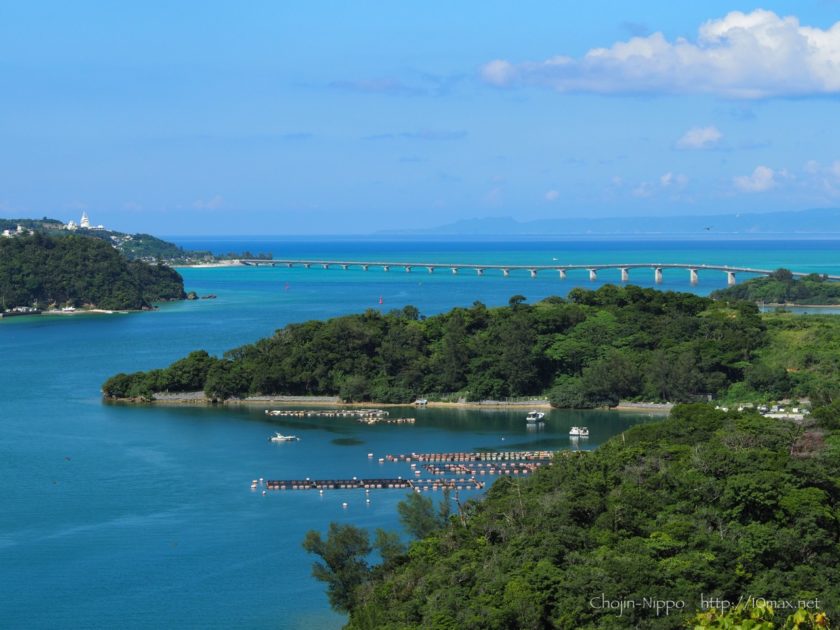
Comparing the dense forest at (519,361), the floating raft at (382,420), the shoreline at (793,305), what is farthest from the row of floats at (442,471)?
the shoreline at (793,305)

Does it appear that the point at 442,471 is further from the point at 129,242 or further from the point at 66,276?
the point at 129,242

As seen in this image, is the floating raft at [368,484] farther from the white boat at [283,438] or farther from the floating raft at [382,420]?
the floating raft at [382,420]

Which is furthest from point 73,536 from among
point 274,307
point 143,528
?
point 274,307

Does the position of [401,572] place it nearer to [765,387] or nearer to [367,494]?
[367,494]

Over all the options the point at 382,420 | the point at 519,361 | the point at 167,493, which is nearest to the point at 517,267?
the point at 519,361

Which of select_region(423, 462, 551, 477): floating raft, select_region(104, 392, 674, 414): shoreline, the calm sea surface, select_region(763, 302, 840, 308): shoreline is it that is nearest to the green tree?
the calm sea surface

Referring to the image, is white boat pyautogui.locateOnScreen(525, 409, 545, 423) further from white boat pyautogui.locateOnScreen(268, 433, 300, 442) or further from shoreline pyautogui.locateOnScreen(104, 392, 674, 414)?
white boat pyautogui.locateOnScreen(268, 433, 300, 442)

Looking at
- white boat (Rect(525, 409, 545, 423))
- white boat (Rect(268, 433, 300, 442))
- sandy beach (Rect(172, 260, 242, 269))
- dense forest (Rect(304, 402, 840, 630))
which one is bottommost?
white boat (Rect(268, 433, 300, 442))
